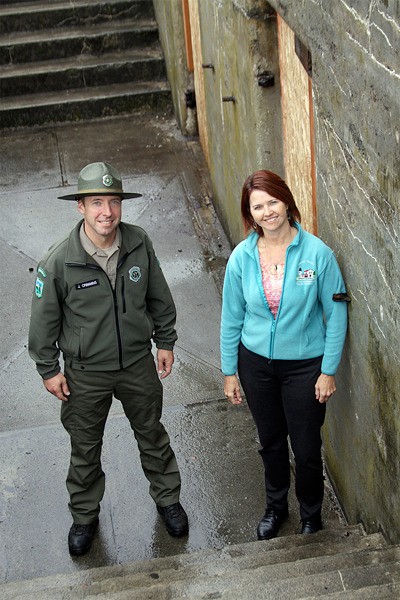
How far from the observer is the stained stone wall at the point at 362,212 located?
3.23m

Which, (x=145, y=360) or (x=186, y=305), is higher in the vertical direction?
(x=145, y=360)

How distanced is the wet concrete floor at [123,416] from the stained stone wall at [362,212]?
66cm

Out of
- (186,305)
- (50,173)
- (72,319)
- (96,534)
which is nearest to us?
(72,319)

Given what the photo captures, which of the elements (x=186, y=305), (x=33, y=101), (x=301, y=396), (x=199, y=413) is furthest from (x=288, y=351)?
(x=33, y=101)

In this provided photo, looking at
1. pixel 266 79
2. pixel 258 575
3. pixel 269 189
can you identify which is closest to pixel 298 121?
pixel 266 79

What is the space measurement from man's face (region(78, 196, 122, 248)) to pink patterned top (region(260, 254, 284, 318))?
70 cm

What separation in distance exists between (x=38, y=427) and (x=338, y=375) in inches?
83.4

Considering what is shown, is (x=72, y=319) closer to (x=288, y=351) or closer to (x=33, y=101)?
(x=288, y=351)

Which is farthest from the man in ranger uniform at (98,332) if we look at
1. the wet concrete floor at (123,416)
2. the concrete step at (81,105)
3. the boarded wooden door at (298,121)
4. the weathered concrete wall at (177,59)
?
the concrete step at (81,105)

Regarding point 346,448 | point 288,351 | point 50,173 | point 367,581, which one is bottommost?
point 50,173

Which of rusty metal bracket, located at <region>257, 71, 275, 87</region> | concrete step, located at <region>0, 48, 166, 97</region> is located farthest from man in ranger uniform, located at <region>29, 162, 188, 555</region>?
concrete step, located at <region>0, 48, 166, 97</region>

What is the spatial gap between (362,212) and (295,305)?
0.57 meters

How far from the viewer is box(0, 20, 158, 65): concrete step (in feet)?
34.8

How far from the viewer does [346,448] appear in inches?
183
